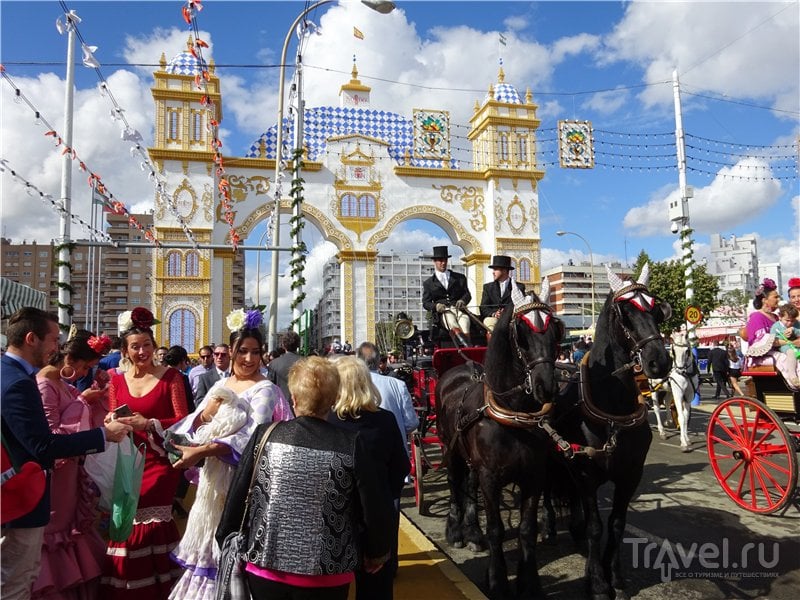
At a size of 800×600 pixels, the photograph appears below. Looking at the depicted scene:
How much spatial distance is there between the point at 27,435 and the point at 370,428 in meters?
1.71

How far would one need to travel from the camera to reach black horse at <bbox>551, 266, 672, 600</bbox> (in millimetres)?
4270

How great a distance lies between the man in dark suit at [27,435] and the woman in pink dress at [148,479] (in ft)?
1.71

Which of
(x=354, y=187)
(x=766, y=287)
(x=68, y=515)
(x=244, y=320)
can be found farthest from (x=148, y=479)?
(x=354, y=187)

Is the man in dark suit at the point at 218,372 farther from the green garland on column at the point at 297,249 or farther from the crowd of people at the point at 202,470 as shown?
the green garland on column at the point at 297,249

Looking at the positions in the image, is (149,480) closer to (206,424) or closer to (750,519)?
(206,424)

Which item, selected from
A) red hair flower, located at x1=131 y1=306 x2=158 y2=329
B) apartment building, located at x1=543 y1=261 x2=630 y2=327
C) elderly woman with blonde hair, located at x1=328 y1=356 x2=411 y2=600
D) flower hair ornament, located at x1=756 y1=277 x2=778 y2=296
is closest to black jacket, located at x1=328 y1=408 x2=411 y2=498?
elderly woman with blonde hair, located at x1=328 y1=356 x2=411 y2=600

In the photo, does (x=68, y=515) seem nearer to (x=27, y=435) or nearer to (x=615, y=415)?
(x=27, y=435)

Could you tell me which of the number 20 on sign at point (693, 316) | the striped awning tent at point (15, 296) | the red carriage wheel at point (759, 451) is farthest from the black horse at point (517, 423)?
the striped awning tent at point (15, 296)

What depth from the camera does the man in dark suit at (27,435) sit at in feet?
9.02

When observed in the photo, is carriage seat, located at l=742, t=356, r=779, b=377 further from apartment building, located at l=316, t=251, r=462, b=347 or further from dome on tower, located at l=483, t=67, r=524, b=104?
apartment building, located at l=316, t=251, r=462, b=347

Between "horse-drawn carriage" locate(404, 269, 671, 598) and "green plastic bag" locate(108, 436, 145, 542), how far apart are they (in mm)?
2484

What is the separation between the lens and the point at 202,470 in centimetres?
348

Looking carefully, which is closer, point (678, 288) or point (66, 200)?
point (66, 200)

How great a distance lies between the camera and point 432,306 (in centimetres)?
751
